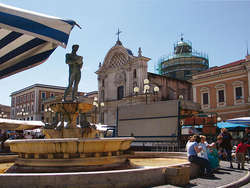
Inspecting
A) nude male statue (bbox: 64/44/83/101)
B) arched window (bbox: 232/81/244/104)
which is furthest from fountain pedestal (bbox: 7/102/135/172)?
arched window (bbox: 232/81/244/104)

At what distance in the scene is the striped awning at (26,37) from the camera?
612 centimetres

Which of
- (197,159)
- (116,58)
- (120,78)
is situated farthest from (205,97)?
(197,159)

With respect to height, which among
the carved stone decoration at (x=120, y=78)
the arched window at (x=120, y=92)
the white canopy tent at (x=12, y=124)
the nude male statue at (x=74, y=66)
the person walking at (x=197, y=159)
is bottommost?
the person walking at (x=197, y=159)

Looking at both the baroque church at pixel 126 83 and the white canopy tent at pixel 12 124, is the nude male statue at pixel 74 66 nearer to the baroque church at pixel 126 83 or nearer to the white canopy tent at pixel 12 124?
the white canopy tent at pixel 12 124

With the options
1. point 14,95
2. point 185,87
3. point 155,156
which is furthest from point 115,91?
point 14,95

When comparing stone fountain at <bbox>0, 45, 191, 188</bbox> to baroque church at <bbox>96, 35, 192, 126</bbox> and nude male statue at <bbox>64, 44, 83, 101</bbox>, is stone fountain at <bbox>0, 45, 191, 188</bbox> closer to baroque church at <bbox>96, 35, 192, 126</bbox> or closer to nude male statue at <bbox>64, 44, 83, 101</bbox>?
nude male statue at <bbox>64, 44, 83, 101</bbox>

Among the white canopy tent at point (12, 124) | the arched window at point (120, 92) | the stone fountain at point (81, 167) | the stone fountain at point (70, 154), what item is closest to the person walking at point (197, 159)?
the stone fountain at point (81, 167)

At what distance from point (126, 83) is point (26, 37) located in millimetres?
31130

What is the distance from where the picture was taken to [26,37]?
8141mm

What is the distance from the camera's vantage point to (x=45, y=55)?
8.82 m

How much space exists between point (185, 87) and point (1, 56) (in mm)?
38061

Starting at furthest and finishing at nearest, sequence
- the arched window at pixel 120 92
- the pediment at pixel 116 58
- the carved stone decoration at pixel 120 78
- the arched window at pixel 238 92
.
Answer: the arched window at pixel 120 92, the carved stone decoration at pixel 120 78, the pediment at pixel 116 58, the arched window at pixel 238 92

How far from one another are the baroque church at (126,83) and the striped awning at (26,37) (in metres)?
27.3

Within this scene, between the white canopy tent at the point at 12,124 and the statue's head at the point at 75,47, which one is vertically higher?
the statue's head at the point at 75,47
